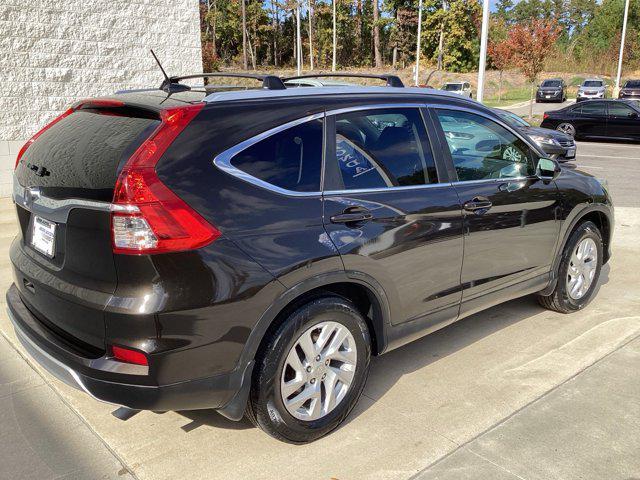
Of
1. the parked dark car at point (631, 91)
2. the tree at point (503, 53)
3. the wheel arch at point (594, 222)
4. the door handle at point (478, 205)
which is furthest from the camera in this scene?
the parked dark car at point (631, 91)

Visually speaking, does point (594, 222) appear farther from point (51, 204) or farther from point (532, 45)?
point (532, 45)

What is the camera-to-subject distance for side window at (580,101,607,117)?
20.5 m

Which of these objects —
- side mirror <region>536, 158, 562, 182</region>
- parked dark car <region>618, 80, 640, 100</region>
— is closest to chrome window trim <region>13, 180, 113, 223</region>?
side mirror <region>536, 158, 562, 182</region>

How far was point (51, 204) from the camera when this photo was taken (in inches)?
109

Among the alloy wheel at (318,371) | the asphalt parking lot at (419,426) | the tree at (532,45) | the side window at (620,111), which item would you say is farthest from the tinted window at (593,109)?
the alloy wheel at (318,371)

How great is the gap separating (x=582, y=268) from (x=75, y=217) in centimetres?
395

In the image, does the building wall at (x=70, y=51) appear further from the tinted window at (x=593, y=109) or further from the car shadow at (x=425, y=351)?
the tinted window at (x=593, y=109)

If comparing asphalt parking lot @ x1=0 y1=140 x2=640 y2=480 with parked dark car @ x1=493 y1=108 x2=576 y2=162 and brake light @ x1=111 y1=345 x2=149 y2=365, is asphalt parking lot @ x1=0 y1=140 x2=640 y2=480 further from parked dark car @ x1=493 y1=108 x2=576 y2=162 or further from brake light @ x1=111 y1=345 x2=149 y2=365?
parked dark car @ x1=493 y1=108 x2=576 y2=162

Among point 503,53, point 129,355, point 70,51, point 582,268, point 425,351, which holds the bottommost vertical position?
point 425,351

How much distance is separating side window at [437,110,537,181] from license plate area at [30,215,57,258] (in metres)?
2.32

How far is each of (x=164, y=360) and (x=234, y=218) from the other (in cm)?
67

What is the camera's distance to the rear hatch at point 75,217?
2555mm

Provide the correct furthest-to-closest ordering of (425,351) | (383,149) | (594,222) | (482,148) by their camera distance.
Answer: (594,222) < (425,351) < (482,148) < (383,149)

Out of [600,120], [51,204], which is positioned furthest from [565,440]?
[600,120]
